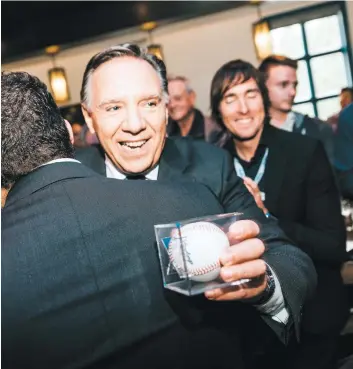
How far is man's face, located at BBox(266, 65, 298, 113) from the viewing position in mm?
3025

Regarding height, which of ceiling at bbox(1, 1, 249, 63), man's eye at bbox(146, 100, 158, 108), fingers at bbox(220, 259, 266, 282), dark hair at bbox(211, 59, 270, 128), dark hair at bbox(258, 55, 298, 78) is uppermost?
ceiling at bbox(1, 1, 249, 63)

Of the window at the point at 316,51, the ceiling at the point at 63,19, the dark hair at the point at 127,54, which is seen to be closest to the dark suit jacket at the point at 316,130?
the dark hair at the point at 127,54

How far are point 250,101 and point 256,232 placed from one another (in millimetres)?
1333

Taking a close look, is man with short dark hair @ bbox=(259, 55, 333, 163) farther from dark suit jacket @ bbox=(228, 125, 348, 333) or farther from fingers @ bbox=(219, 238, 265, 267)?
fingers @ bbox=(219, 238, 265, 267)

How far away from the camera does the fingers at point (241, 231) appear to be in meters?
0.99

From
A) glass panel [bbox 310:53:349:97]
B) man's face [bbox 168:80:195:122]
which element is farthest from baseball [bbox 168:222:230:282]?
glass panel [bbox 310:53:349:97]

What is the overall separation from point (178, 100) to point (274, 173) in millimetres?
1925

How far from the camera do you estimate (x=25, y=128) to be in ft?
4.04

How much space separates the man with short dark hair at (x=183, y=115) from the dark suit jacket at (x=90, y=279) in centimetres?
252

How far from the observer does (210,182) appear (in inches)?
65.7

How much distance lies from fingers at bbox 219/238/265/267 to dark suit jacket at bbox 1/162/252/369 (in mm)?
245

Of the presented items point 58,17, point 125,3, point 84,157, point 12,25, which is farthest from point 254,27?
point 84,157

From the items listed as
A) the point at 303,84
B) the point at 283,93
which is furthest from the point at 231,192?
the point at 303,84

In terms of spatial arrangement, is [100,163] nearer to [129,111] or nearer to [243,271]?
[129,111]
